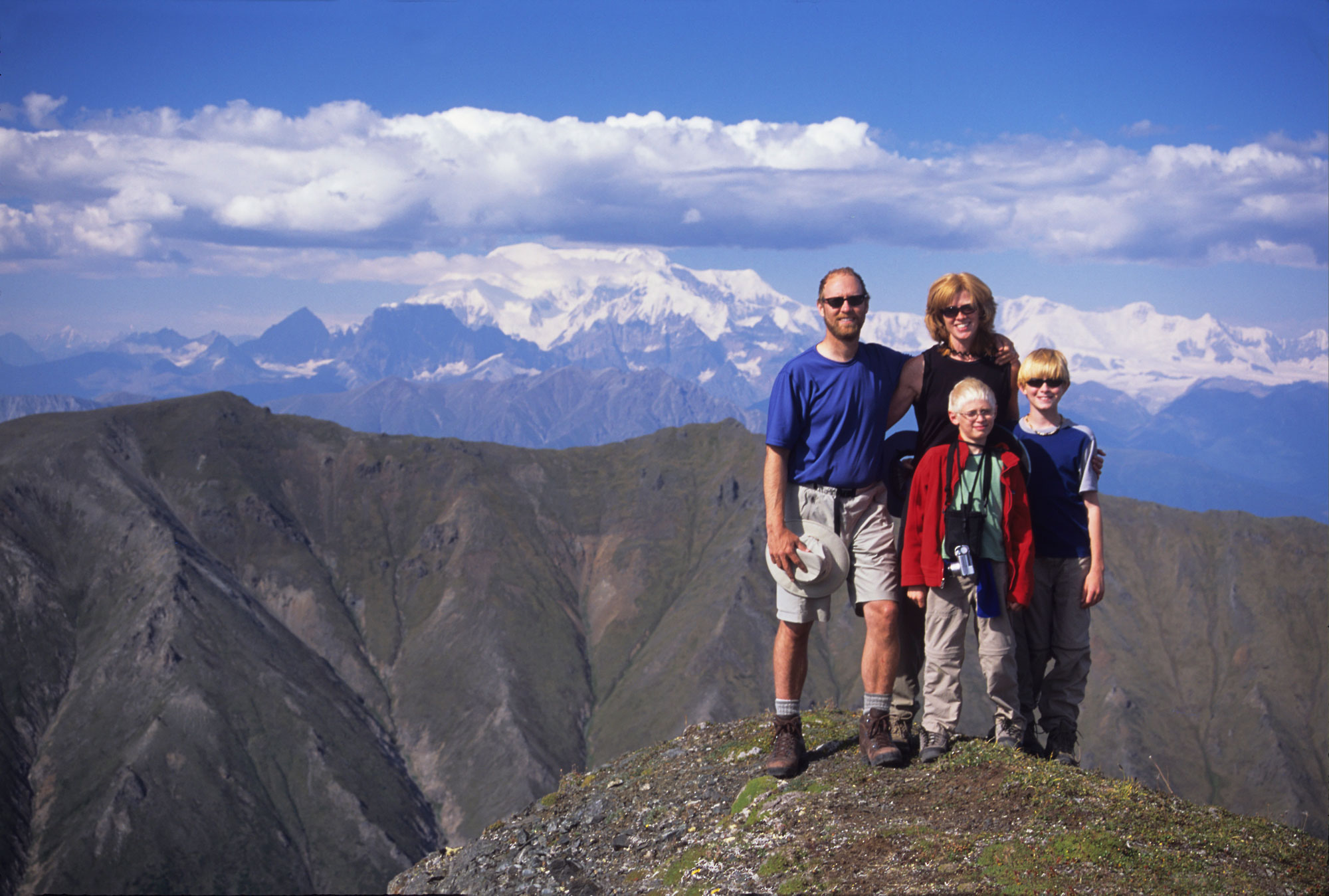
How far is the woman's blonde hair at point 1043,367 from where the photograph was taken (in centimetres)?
1102

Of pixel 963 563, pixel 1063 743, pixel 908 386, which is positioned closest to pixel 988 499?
pixel 963 563

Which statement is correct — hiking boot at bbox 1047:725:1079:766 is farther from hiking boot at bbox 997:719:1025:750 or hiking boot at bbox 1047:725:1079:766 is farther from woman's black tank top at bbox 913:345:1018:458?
woman's black tank top at bbox 913:345:1018:458

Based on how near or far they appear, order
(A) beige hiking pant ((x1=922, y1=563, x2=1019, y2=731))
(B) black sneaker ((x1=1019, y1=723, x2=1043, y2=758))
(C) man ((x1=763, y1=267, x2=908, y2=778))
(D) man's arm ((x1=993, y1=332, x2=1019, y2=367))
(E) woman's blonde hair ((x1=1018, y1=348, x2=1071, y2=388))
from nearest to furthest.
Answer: (C) man ((x1=763, y1=267, x2=908, y2=778))
(A) beige hiking pant ((x1=922, y1=563, x2=1019, y2=731))
(D) man's arm ((x1=993, y1=332, x2=1019, y2=367))
(E) woman's blonde hair ((x1=1018, y1=348, x2=1071, y2=388))
(B) black sneaker ((x1=1019, y1=723, x2=1043, y2=758))

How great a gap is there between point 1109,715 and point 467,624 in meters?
136

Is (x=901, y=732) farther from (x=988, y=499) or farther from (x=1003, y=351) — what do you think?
(x=1003, y=351)

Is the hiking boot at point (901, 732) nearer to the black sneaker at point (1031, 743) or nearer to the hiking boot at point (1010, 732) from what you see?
the hiking boot at point (1010, 732)

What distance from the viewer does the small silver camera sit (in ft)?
33.6

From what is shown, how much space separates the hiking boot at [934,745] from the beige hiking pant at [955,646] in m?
0.10

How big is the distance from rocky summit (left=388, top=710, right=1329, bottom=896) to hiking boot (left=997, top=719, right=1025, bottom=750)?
0.27 metres

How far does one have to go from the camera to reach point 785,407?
33.8ft

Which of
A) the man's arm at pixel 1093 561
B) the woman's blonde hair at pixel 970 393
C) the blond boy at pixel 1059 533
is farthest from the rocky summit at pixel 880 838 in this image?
the woman's blonde hair at pixel 970 393

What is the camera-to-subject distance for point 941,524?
10.4m

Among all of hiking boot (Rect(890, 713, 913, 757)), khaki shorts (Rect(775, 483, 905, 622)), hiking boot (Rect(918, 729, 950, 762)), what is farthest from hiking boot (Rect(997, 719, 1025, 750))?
khaki shorts (Rect(775, 483, 905, 622))

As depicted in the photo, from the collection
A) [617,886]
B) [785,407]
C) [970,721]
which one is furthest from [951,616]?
[970,721]
